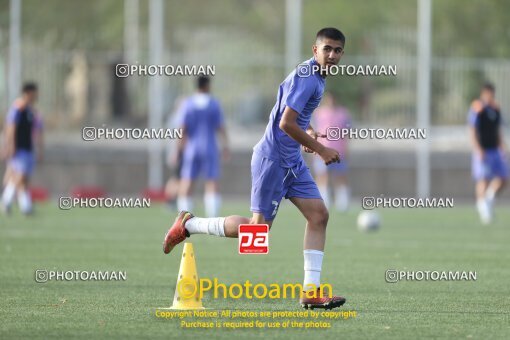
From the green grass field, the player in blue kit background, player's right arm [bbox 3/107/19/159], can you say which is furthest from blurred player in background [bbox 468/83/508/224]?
the player in blue kit background

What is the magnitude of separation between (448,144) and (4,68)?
501 inches

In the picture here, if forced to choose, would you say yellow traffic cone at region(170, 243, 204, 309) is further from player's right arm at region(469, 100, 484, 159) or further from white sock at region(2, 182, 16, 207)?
white sock at region(2, 182, 16, 207)

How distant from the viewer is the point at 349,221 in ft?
79.4

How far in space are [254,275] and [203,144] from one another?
956cm

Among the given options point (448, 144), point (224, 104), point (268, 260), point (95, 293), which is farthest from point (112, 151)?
point (95, 293)

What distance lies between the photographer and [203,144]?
22594 millimetres

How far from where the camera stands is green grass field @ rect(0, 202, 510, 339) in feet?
29.8

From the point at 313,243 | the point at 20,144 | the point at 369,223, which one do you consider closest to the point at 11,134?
the point at 20,144

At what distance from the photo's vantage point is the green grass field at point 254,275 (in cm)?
909

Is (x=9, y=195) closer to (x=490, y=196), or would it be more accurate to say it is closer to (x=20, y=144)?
(x=20, y=144)

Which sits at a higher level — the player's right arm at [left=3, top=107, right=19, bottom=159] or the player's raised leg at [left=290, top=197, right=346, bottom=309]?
the player's right arm at [left=3, top=107, right=19, bottom=159]

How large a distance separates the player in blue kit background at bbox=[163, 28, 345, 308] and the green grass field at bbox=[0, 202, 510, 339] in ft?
1.65

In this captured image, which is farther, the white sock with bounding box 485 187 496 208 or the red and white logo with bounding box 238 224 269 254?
the white sock with bounding box 485 187 496 208

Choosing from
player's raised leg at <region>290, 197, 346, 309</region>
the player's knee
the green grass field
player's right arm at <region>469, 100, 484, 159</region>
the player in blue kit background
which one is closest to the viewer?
the green grass field
